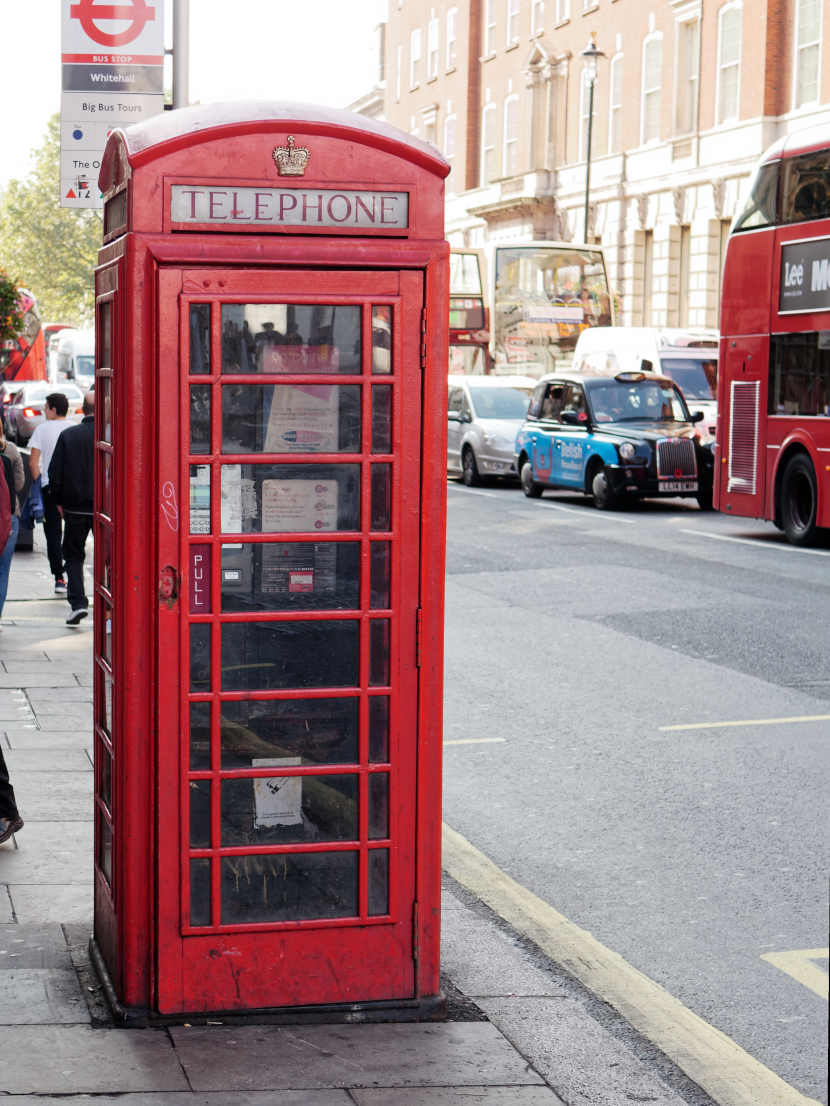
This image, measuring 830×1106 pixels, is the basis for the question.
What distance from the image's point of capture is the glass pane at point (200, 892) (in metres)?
4.04

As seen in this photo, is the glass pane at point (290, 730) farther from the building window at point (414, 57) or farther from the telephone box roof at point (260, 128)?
the building window at point (414, 57)

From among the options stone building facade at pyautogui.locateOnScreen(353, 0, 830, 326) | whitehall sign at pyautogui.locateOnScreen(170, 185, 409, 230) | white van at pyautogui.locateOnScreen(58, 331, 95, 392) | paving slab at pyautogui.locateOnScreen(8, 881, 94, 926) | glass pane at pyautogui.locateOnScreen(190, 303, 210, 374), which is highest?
stone building facade at pyautogui.locateOnScreen(353, 0, 830, 326)

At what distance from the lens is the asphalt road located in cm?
492

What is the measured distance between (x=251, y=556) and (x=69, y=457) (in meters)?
7.38

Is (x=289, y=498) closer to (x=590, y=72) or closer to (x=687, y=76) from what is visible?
(x=687, y=76)

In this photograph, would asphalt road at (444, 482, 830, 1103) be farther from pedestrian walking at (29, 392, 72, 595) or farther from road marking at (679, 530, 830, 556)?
pedestrian walking at (29, 392, 72, 595)

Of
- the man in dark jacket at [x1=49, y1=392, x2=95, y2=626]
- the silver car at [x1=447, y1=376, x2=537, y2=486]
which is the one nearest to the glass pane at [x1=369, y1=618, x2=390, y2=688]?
the man in dark jacket at [x1=49, y1=392, x2=95, y2=626]

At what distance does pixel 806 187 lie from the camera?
55.3 ft

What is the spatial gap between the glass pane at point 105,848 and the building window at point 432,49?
59.0 m

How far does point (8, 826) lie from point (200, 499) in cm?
218

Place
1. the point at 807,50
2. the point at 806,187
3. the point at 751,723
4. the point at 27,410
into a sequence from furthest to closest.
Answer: the point at 807,50
the point at 27,410
the point at 806,187
the point at 751,723

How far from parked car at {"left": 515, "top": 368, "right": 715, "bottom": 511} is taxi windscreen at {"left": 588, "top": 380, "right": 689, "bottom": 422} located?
0.05 ft

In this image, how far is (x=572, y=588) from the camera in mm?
13484

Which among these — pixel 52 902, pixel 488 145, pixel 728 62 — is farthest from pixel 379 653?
pixel 488 145
